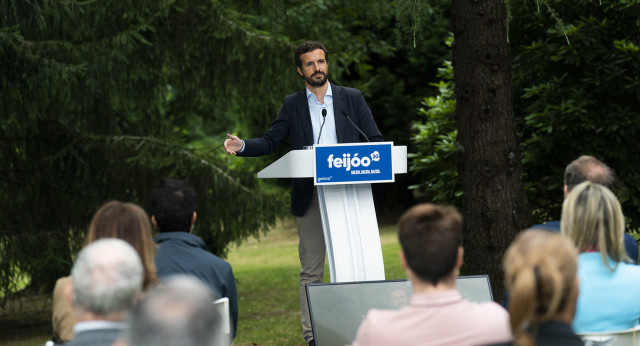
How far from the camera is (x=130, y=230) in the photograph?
3.04 metres

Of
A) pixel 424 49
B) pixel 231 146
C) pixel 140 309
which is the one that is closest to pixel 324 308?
pixel 231 146

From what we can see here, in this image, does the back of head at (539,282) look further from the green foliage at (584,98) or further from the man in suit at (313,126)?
the green foliage at (584,98)

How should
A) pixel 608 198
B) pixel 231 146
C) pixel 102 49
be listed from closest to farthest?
pixel 608 198, pixel 231 146, pixel 102 49

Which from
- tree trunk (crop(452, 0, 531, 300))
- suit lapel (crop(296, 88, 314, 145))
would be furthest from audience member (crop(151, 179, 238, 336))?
tree trunk (crop(452, 0, 531, 300))

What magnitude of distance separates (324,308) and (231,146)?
Answer: 1.14 metres

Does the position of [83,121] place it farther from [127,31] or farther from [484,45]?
[484,45]

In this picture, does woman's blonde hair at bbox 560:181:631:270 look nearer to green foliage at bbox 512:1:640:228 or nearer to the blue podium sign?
the blue podium sign

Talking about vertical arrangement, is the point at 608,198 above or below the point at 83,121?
below

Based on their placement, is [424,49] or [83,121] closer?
[83,121]

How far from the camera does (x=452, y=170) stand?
8789 mm

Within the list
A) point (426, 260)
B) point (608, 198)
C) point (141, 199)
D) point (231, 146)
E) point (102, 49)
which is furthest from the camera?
point (141, 199)

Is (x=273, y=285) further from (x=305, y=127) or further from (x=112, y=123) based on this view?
(x=305, y=127)

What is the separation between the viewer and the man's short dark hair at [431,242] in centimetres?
257

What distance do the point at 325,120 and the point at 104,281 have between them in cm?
291
